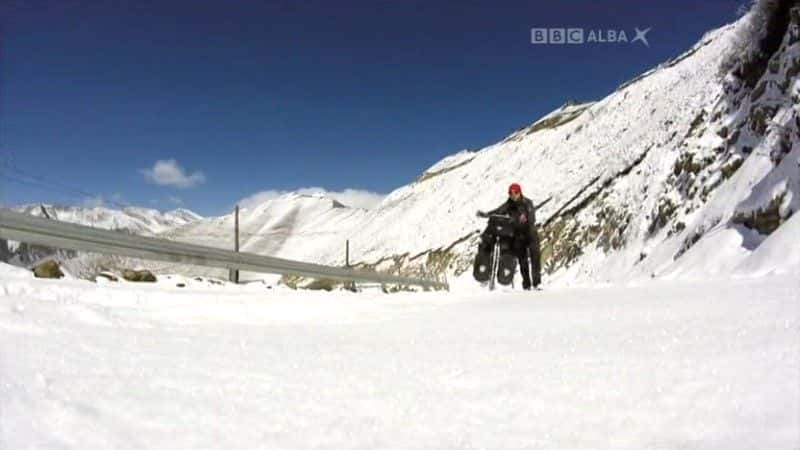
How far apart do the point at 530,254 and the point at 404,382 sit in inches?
339

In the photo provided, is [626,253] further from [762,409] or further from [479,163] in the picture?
[479,163]

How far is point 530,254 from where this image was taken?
10805 mm

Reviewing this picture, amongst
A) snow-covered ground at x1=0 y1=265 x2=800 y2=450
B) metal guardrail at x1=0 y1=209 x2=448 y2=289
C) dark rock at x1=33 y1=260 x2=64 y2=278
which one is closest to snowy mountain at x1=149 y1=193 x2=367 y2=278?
metal guardrail at x1=0 y1=209 x2=448 y2=289

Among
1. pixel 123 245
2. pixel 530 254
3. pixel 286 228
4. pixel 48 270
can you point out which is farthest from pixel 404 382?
pixel 286 228

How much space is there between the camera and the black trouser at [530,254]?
10.7 meters

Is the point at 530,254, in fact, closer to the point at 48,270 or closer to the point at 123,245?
the point at 123,245

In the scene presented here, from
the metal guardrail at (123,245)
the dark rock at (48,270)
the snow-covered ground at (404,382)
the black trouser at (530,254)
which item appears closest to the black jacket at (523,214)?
the black trouser at (530,254)

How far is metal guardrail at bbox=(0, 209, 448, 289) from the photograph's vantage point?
4.87 m

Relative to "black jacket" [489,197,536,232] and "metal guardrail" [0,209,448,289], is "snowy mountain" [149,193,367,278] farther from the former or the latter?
"metal guardrail" [0,209,448,289]

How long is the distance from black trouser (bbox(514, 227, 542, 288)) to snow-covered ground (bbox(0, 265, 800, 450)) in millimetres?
6634

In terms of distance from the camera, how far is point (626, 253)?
15.6m

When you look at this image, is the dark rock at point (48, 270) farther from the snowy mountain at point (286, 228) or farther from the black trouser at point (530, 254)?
the snowy mountain at point (286, 228)

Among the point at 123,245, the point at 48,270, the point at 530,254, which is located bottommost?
the point at 48,270

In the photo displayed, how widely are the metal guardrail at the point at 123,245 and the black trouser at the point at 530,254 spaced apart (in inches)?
170
